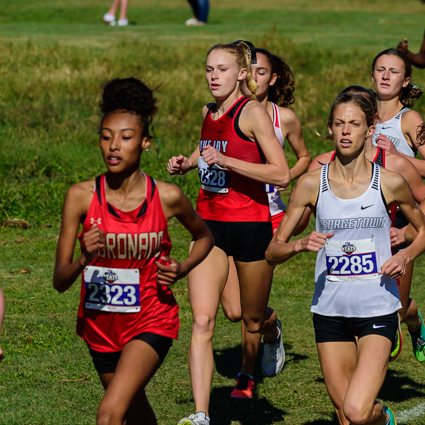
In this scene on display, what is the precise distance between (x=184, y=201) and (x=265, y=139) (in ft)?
4.25

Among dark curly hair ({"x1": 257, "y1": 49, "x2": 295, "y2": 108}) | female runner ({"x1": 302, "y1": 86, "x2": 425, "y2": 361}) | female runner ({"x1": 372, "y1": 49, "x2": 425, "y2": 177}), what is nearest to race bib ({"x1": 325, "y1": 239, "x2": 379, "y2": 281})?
female runner ({"x1": 302, "y1": 86, "x2": 425, "y2": 361})

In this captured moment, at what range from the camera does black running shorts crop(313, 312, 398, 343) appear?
4125 millimetres

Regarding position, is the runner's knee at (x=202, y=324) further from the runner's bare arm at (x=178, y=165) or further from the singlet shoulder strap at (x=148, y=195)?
the singlet shoulder strap at (x=148, y=195)

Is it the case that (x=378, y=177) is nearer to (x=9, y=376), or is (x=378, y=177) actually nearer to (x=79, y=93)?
(x=9, y=376)

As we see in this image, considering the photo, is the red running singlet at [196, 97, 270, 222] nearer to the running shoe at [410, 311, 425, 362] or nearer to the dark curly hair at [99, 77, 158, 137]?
the dark curly hair at [99, 77, 158, 137]

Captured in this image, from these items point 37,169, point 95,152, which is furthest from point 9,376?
point 95,152

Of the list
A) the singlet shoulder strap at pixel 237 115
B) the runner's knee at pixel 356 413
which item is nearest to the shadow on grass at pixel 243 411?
the runner's knee at pixel 356 413

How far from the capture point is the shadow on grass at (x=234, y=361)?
6.29 metres

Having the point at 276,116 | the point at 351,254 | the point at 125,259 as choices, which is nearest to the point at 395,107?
the point at 276,116

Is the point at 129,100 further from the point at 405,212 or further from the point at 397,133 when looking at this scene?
the point at 397,133

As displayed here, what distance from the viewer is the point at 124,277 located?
3840mm

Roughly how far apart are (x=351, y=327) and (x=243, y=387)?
1.79 metres

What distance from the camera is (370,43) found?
20.5 metres

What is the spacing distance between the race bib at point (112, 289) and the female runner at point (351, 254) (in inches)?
34.8
